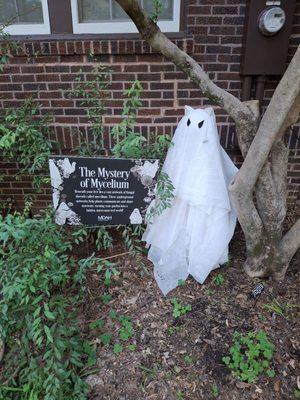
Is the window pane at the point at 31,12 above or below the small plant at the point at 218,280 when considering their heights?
above

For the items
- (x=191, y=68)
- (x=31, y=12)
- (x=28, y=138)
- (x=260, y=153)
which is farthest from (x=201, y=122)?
(x=31, y=12)

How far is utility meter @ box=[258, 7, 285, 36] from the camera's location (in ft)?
8.46

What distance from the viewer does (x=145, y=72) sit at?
2877 mm

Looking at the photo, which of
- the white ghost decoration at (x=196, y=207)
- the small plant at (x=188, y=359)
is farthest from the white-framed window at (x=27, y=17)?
the small plant at (x=188, y=359)

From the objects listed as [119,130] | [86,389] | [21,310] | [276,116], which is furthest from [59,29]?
[86,389]

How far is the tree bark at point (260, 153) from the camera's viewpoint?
→ 1.97 m

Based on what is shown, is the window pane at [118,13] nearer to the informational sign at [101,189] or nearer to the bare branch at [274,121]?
the informational sign at [101,189]

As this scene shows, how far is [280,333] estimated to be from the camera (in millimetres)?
2068

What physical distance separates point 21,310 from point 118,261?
3.16ft

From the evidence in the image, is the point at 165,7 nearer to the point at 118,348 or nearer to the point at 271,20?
the point at 271,20

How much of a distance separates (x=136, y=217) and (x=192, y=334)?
2.73 feet

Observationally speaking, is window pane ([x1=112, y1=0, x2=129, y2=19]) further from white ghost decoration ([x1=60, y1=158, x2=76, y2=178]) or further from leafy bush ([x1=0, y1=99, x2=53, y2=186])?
white ghost decoration ([x1=60, y1=158, x2=76, y2=178])

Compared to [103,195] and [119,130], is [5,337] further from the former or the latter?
[119,130]

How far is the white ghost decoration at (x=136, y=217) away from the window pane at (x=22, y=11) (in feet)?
6.03
